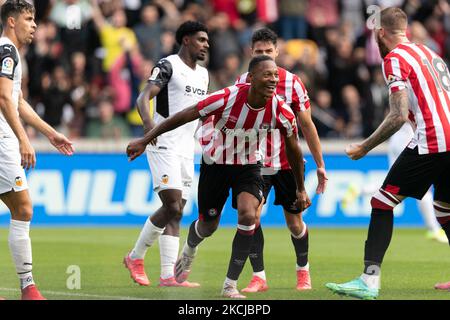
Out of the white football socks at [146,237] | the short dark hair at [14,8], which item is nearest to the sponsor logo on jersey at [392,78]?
the white football socks at [146,237]

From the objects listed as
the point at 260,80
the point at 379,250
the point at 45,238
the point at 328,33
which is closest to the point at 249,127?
the point at 260,80

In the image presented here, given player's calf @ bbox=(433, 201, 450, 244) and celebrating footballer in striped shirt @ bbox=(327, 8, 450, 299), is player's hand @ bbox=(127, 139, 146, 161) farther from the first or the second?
player's calf @ bbox=(433, 201, 450, 244)

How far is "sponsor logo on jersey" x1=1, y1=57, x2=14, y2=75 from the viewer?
9.12 metres

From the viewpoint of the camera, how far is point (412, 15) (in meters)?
23.3

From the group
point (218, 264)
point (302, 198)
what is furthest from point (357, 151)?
point (218, 264)

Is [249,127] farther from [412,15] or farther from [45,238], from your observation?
[412,15]

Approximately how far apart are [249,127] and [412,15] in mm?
14319

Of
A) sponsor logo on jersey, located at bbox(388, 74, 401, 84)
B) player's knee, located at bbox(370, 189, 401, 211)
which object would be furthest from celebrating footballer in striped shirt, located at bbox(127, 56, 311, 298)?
sponsor logo on jersey, located at bbox(388, 74, 401, 84)

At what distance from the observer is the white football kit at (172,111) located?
11.1 metres

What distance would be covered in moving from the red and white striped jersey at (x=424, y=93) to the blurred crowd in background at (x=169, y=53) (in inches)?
368

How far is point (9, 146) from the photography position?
9281 mm

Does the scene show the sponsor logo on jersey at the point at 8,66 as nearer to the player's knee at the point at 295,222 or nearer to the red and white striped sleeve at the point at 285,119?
the red and white striped sleeve at the point at 285,119
